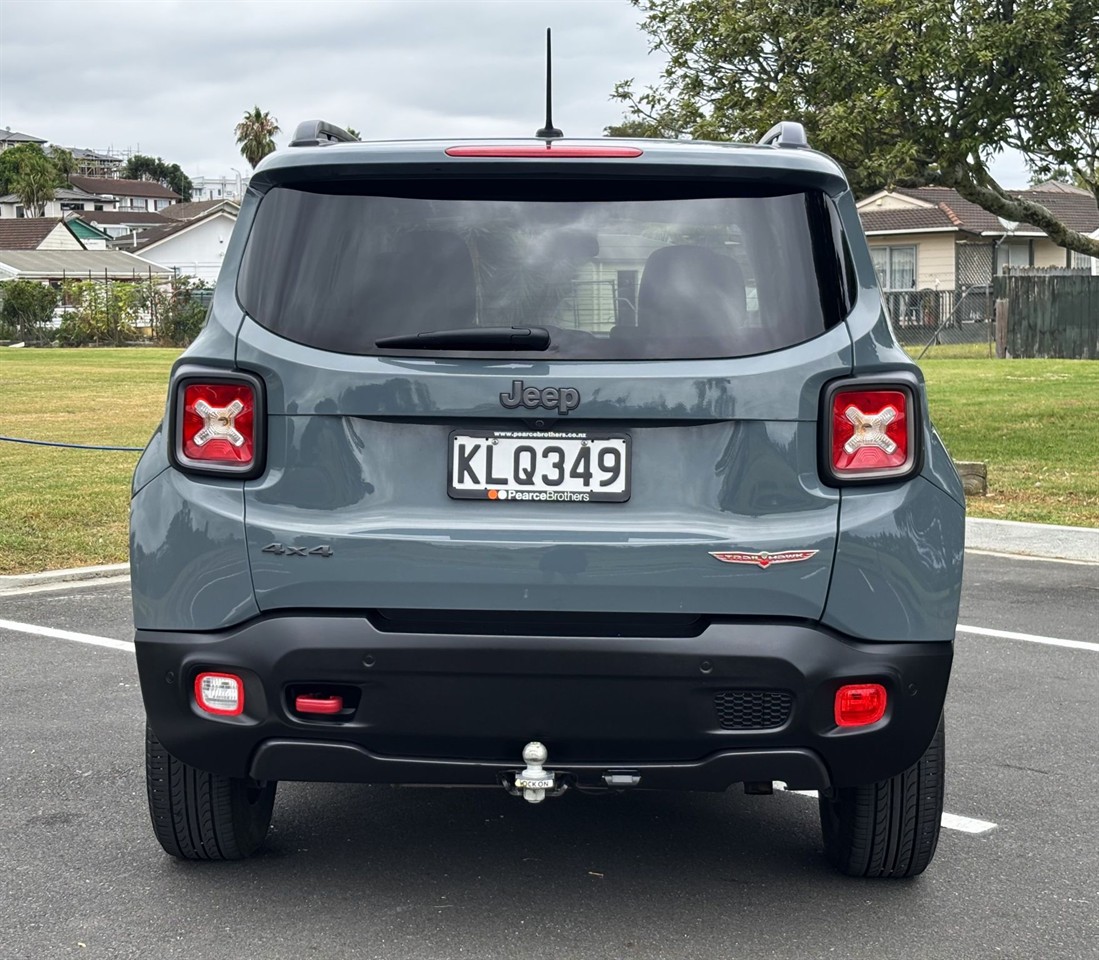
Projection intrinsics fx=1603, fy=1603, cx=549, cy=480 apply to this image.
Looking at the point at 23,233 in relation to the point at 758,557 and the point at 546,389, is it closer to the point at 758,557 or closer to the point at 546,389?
the point at 546,389

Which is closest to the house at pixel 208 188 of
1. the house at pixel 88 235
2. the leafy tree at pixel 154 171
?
the leafy tree at pixel 154 171

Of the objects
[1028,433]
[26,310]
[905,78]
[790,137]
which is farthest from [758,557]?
[26,310]

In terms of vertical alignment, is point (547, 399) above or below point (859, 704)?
above

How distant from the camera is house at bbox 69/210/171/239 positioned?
4584 inches

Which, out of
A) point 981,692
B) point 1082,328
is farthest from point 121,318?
point 981,692

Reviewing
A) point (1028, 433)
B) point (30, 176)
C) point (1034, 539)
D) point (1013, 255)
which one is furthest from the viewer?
point (30, 176)

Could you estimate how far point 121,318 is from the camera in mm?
47844

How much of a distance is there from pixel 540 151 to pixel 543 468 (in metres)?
0.75

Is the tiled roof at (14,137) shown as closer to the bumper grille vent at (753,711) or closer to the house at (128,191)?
the house at (128,191)

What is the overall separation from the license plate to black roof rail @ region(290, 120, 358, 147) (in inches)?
35.4

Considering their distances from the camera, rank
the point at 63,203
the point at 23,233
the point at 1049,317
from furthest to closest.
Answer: the point at 63,203 → the point at 23,233 → the point at 1049,317

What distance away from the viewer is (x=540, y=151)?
12.3 feet

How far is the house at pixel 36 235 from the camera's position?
86125 mm

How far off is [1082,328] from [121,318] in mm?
27665
